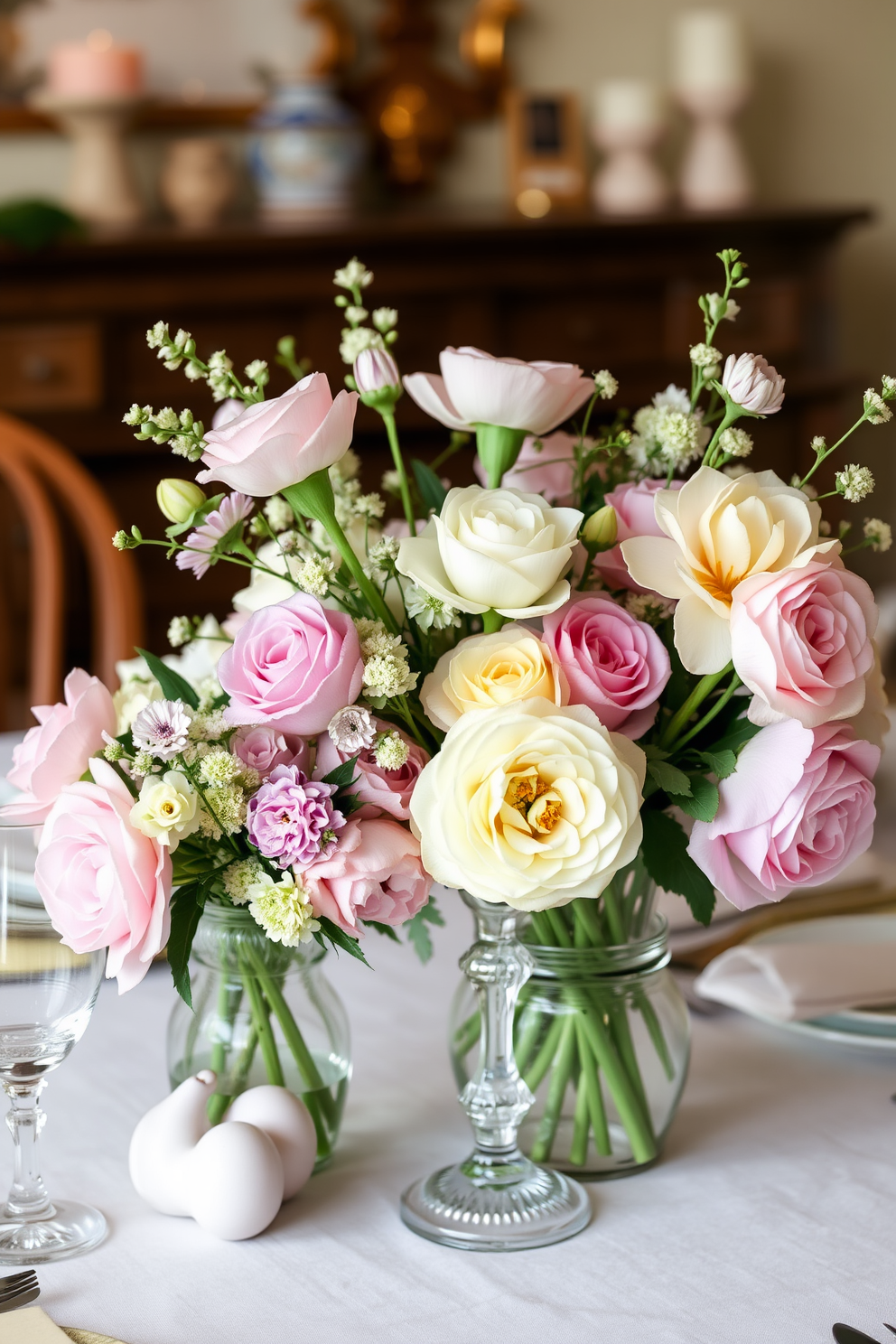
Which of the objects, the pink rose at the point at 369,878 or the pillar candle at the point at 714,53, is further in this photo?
the pillar candle at the point at 714,53

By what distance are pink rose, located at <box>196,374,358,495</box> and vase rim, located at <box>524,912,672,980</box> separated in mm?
254

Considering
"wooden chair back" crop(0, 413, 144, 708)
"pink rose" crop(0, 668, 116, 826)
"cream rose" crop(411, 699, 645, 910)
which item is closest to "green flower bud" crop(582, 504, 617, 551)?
"cream rose" crop(411, 699, 645, 910)

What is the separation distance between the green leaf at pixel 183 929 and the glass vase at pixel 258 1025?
3.2 inches

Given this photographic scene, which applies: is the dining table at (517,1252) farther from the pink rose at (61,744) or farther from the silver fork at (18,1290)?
the pink rose at (61,744)

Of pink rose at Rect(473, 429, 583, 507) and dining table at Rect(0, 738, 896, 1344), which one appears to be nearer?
dining table at Rect(0, 738, 896, 1344)

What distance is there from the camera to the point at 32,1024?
0.64 meters

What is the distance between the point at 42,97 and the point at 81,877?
2.42 meters

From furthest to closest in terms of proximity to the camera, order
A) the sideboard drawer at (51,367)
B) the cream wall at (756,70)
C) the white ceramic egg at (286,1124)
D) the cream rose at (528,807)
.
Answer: the cream wall at (756,70), the sideboard drawer at (51,367), the white ceramic egg at (286,1124), the cream rose at (528,807)

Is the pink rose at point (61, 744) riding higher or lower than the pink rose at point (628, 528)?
lower

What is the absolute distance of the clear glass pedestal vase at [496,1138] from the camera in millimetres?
683

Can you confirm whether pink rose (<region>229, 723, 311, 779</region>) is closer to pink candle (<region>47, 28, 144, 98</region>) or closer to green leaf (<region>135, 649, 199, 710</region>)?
green leaf (<region>135, 649, 199, 710</region>)

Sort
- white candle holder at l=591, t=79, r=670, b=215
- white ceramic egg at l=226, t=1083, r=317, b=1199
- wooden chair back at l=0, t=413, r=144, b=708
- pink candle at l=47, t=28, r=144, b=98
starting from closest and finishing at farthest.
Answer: white ceramic egg at l=226, t=1083, r=317, b=1199, wooden chair back at l=0, t=413, r=144, b=708, pink candle at l=47, t=28, r=144, b=98, white candle holder at l=591, t=79, r=670, b=215

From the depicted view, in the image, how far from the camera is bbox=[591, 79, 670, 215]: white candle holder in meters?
2.96

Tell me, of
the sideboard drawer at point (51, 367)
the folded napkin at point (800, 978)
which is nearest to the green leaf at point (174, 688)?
the folded napkin at point (800, 978)
